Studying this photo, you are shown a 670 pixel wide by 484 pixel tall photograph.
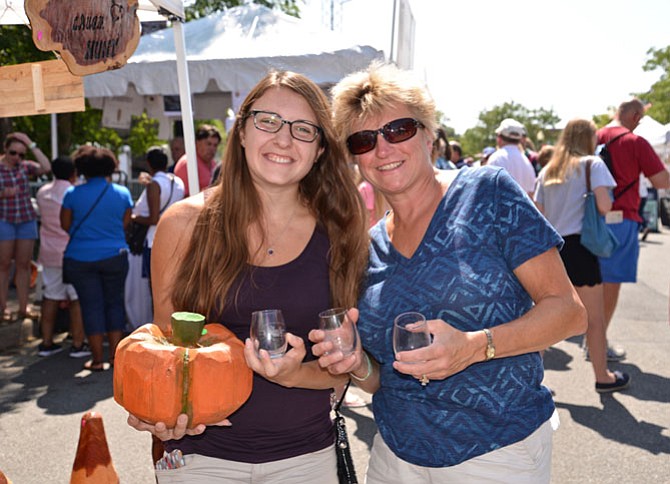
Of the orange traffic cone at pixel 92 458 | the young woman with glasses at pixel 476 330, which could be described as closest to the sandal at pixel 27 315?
the orange traffic cone at pixel 92 458

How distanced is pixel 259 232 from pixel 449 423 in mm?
1010

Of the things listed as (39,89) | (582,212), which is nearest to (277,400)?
(39,89)

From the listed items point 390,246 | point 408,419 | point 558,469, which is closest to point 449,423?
point 408,419

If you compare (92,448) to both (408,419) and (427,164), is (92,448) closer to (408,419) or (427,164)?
(408,419)

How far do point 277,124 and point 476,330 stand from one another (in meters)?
1.06

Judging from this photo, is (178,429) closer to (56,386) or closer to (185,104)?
(185,104)

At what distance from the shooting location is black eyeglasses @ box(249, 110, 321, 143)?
2480 millimetres

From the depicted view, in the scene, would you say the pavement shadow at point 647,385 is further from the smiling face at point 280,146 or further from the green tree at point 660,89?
the green tree at point 660,89

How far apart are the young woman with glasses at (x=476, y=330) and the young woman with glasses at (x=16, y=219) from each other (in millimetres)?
7024

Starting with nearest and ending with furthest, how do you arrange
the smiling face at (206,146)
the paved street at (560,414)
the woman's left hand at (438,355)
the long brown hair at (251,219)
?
the woman's left hand at (438,355) → the long brown hair at (251,219) → the paved street at (560,414) → the smiling face at (206,146)

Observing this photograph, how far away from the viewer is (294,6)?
22.4 meters

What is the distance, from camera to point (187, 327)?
2141mm

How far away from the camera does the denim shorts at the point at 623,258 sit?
6.21m

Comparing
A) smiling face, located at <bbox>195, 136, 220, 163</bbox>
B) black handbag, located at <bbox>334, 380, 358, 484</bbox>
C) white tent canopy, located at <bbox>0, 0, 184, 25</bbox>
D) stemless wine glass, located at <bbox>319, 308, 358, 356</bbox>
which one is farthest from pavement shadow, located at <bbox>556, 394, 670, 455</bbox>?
smiling face, located at <bbox>195, 136, 220, 163</bbox>
